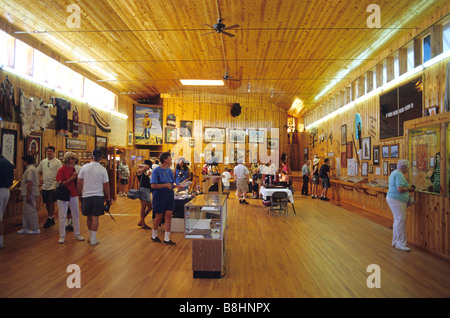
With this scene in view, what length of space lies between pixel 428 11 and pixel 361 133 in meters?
4.29

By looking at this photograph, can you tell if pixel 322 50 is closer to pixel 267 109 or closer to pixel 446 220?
pixel 446 220

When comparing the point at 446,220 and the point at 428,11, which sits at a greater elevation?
the point at 428,11

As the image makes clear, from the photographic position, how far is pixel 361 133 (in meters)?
9.53

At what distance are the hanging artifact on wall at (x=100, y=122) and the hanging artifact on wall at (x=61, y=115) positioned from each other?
1.77 metres

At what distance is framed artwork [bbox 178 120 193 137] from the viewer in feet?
53.3

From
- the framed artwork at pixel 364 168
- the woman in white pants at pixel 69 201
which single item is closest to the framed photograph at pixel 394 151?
the framed artwork at pixel 364 168

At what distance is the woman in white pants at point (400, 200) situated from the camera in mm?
4879

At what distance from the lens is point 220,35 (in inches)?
313

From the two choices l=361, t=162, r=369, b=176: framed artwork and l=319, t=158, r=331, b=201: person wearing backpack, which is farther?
l=319, t=158, r=331, b=201: person wearing backpack

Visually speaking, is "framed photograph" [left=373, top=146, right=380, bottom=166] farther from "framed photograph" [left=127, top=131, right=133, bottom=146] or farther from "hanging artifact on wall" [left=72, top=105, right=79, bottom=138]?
"framed photograph" [left=127, top=131, right=133, bottom=146]

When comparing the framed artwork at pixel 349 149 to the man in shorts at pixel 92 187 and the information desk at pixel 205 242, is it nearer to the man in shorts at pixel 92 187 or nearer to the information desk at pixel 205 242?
the information desk at pixel 205 242

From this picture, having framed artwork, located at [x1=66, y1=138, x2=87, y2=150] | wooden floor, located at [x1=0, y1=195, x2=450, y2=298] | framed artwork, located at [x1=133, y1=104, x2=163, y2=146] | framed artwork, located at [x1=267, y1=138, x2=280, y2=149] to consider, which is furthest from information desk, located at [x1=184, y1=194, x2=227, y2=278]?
framed artwork, located at [x1=267, y1=138, x2=280, y2=149]

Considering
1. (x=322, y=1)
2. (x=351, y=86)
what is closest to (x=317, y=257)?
(x=322, y=1)

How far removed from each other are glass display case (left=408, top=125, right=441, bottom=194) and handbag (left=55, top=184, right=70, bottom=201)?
6493 mm
